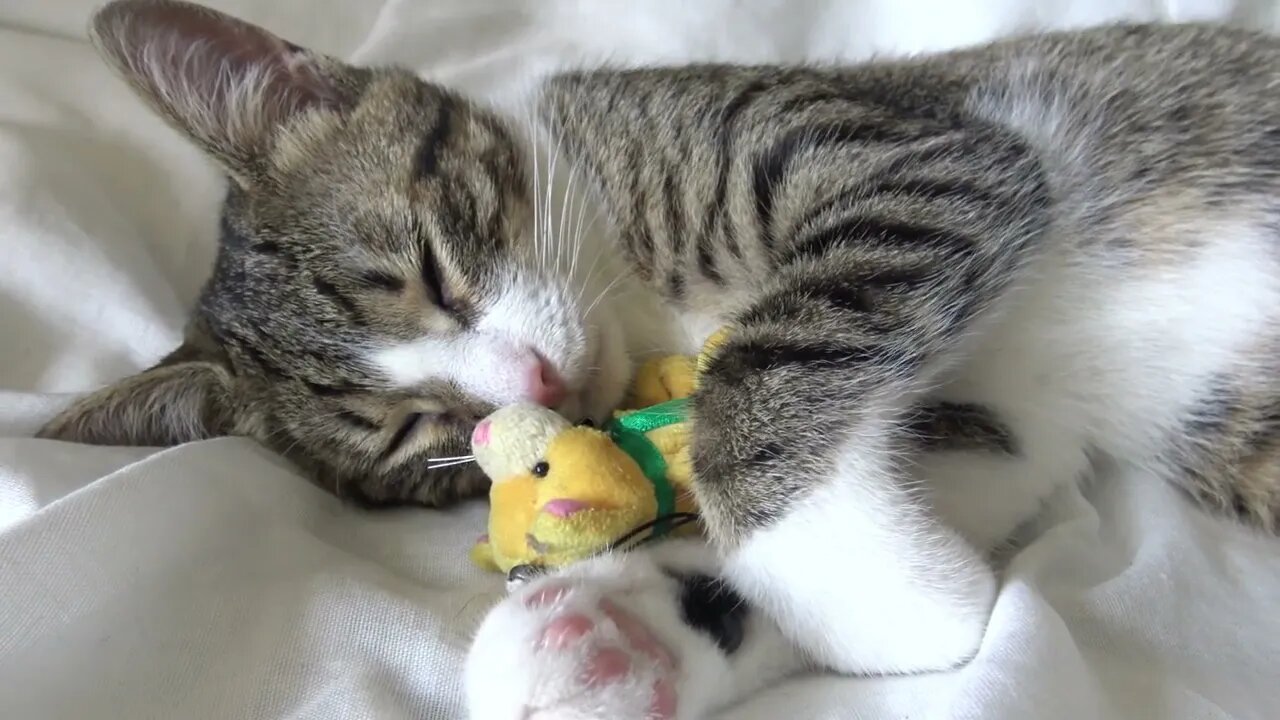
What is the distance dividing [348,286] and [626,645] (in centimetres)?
54

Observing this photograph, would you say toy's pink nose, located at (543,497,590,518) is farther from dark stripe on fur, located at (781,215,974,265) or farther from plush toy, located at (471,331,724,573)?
dark stripe on fur, located at (781,215,974,265)

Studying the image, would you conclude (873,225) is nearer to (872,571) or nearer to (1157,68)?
(872,571)

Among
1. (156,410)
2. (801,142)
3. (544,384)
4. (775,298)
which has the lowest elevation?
(156,410)

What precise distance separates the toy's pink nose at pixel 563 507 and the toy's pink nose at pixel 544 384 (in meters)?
0.15

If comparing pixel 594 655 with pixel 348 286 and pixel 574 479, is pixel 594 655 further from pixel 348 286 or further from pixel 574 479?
pixel 348 286

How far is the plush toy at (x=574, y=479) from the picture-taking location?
0.87 metres

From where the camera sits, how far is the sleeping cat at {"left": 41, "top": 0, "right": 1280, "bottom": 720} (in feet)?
2.80

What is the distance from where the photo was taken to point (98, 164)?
1.48 metres

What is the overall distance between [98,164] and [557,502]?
1.03m

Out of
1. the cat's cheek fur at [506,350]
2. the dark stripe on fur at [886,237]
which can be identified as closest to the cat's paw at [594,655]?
the cat's cheek fur at [506,350]

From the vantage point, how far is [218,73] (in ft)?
3.89

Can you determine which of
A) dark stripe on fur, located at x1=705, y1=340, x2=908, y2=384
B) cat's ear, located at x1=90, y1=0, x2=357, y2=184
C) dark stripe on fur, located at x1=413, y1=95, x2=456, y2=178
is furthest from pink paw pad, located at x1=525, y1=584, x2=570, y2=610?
cat's ear, located at x1=90, y1=0, x2=357, y2=184

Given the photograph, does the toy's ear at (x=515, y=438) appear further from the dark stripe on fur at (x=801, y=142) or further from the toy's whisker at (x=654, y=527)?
the dark stripe on fur at (x=801, y=142)

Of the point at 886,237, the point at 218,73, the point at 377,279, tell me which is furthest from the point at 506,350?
the point at 218,73
